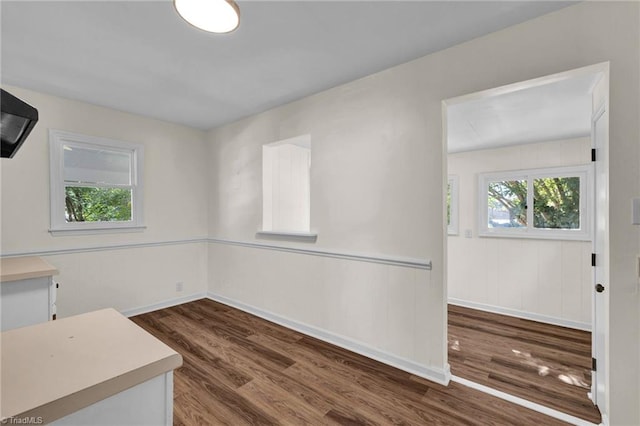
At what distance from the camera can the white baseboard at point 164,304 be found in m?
3.59

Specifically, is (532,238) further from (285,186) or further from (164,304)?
(164,304)

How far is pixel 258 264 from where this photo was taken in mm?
3633

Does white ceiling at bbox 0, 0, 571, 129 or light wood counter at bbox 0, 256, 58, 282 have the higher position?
white ceiling at bbox 0, 0, 571, 129

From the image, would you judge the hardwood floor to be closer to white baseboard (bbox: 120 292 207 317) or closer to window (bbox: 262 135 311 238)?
window (bbox: 262 135 311 238)

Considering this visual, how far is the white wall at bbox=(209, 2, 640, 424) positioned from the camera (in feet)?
5.16

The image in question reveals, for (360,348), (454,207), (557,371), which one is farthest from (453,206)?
(360,348)

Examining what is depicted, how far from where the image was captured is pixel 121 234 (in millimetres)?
3545

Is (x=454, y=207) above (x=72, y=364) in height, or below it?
above

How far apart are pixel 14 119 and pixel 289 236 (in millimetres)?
2527

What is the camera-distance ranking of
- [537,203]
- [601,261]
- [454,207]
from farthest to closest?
1. [454,207]
2. [537,203]
3. [601,261]

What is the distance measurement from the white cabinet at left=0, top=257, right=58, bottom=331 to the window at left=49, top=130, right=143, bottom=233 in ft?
3.95

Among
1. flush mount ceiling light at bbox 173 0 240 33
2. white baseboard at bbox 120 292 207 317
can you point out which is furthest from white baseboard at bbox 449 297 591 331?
flush mount ceiling light at bbox 173 0 240 33

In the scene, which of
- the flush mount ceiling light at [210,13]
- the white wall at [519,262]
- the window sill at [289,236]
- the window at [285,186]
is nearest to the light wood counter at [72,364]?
the flush mount ceiling light at [210,13]

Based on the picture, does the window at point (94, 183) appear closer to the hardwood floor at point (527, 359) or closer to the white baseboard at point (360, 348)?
the white baseboard at point (360, 348)
